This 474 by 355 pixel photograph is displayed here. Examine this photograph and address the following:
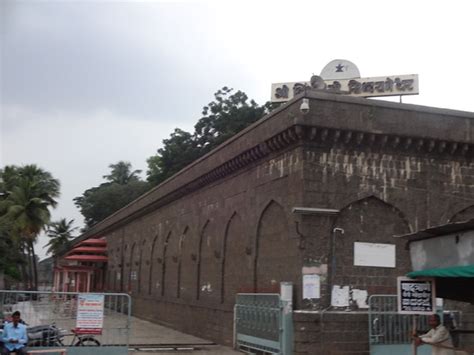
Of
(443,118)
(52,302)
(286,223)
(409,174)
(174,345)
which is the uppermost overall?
(443,118)

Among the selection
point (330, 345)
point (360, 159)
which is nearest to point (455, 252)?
point (330, 345)

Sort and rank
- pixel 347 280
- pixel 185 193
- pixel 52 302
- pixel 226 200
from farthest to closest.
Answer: pixel 185 193
pixel 226 200
pixel 347 280
pixel 52 302

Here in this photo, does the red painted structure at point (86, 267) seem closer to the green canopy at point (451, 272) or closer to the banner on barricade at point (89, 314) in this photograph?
the banner on barricade at point (89, 314)

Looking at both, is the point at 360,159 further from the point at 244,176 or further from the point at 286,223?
the point at 244,176

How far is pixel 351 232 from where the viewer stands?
15.7 metres

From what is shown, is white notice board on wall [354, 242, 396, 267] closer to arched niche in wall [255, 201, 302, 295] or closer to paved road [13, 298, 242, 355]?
arched niche in wall [255, 201, 302, 295]

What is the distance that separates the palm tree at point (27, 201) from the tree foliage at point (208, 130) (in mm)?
10680

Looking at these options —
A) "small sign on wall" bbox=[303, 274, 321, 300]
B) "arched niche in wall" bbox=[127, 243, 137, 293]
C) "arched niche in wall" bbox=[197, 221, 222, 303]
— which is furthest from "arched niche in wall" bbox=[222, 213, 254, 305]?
"arched niche in wall" bbox=[127, 243, 137, 293]

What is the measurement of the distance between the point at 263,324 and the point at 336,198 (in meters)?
3.89

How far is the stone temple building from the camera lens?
15.2 m

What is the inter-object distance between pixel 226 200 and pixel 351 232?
248 inches

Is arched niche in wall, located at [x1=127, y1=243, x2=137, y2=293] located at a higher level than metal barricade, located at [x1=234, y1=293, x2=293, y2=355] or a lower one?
higher

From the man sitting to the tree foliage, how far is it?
1608 inches

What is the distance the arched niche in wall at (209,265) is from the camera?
21.3 m
